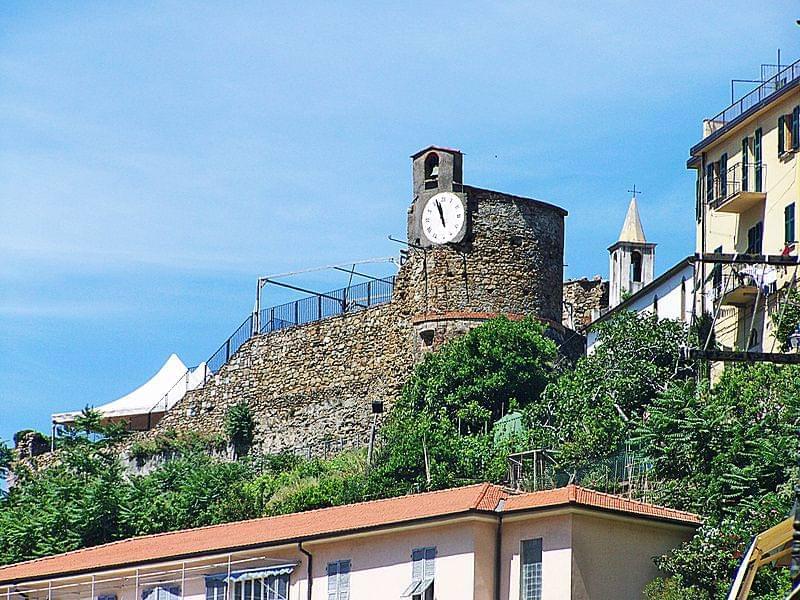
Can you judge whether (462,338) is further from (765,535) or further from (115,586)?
(765,535)

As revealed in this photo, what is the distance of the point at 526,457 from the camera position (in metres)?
49.3

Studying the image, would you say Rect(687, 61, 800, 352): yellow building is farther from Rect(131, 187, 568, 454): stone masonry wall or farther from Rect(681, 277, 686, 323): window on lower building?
Rect(131, 187, 568, 454): stone masonry wall

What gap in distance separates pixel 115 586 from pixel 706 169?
21217 mm

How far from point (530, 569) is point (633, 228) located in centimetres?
4475

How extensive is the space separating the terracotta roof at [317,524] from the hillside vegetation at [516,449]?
82.5 inches

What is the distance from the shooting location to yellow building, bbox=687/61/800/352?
1954 inches

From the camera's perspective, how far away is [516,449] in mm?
49906

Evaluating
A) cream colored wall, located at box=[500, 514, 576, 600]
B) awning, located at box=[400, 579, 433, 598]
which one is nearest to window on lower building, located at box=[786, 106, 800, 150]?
cream colored wall, located at box=[500, 514, 576, 600]

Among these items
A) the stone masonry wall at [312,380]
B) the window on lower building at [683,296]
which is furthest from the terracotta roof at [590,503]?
the stone masonry wall at [312,380]

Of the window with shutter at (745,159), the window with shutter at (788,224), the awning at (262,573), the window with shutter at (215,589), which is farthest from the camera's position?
the window with shutter at (745,159)

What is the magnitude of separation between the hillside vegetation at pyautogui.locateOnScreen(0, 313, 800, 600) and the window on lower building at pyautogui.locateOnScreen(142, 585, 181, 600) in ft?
28.9

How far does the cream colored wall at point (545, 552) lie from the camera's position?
36.0 m

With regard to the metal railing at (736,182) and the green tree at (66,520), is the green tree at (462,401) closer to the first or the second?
the metal railing at (736,182)

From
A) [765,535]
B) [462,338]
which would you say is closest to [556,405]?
[462,338]
